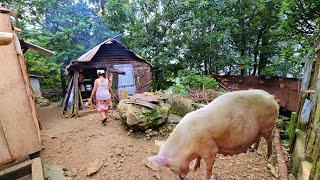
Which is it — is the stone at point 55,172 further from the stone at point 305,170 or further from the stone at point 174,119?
the stone at point 305,170

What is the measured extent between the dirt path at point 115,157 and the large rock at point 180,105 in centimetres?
225

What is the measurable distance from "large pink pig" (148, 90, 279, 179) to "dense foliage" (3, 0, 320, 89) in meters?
11.0

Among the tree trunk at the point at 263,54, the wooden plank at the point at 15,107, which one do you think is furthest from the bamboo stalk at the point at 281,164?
the tree trunk at the point at 263,54

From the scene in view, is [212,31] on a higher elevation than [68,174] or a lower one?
higher

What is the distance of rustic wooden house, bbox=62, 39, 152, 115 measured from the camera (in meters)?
13.7

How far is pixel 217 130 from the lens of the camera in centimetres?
401

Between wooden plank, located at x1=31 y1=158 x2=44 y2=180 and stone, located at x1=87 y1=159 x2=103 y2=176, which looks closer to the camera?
wooden plank, located at x1=31 y1=158 x2=44 y2=180

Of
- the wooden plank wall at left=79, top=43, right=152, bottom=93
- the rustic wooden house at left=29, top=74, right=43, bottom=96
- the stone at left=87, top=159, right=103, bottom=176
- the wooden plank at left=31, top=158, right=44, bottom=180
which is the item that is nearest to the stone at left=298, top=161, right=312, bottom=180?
the stone at left=87, top=159, right=103, bottom=176

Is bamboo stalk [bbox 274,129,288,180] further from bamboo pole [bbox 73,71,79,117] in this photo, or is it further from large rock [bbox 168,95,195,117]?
bamboo pole [bbox 73,71,79,117]

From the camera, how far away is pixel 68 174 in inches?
235

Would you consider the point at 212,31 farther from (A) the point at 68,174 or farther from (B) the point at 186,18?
(A) the point at 68,174

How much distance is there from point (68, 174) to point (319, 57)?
6.81 meters

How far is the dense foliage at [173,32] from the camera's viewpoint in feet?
53.6

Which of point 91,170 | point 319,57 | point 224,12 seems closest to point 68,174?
point 91,170
